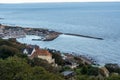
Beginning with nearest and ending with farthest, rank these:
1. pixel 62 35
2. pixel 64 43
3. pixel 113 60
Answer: pixel 113 60, pixel 64 43, pixel 62 35

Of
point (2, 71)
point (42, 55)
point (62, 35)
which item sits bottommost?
point (62, 35)

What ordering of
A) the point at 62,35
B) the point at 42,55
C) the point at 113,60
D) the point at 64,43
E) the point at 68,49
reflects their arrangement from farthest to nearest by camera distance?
the point at 62,35, the point at 64,43, the point at 68,49, the point at 113,60, the point at 42,55

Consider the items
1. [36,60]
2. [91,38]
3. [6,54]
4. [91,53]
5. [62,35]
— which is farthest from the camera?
[62,35]

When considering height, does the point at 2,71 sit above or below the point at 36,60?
above

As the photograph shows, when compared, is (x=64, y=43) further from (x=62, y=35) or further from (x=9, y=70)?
(x=9, y=70)

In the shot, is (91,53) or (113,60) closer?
(113,60)

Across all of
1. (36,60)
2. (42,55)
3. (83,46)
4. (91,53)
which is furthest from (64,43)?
(36,60)

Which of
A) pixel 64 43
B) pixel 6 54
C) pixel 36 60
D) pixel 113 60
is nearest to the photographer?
pixel 36 60

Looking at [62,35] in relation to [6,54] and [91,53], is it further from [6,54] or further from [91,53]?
[6,54]

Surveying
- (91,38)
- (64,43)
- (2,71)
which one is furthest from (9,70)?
(91,38)
